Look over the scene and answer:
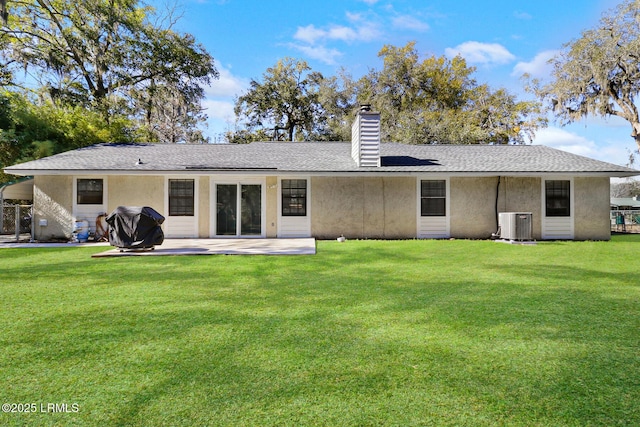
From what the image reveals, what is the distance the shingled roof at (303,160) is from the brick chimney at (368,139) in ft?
1.16

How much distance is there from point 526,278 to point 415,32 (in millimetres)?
27625

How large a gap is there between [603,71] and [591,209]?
11.7m

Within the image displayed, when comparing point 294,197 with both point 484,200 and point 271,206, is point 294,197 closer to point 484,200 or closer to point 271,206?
point 271,206

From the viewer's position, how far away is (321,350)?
295 centimetres

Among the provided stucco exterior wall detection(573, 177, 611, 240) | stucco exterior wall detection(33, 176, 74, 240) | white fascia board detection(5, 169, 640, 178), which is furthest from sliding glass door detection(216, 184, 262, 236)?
stucco exterior wall detection(573, 177, 611, 240)

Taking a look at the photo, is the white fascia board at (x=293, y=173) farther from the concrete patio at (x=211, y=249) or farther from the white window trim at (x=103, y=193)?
the concrete patio at (x=211, y=249)

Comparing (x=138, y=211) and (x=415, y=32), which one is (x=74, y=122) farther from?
(x=415, y=32)

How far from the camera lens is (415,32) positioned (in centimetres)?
2858

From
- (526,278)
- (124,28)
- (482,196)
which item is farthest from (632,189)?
(124,28)

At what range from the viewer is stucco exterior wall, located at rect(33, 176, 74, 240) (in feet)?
38.9

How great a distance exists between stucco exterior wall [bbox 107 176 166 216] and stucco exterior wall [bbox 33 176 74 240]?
1.28m

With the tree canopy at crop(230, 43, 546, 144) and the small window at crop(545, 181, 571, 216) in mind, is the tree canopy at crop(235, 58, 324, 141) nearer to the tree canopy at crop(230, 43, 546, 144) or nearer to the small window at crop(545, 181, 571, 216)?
the tree canopy at crop(230, 43, 546, 144)

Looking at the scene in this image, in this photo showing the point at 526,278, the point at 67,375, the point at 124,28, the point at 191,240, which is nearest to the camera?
the point at 67,375

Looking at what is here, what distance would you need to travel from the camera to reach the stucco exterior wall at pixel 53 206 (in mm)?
11859
